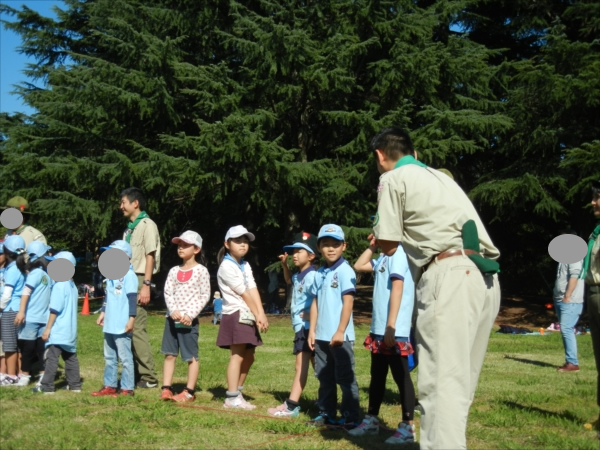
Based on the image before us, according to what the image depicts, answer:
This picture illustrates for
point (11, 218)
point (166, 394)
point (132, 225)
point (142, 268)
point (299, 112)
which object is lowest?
point (166, 394)

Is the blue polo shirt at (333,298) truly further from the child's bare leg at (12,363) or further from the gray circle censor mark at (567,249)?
the child's bare leg at (12,363)

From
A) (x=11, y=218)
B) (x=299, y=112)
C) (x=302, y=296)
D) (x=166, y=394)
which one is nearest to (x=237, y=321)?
(x=302, y=296)

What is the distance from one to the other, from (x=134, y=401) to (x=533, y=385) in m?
4.54

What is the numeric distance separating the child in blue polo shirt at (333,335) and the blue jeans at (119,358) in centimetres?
204

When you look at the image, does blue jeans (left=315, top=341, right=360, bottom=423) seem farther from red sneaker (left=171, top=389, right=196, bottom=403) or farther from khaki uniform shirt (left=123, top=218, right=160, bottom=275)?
khaki uniform shirt (left=123, top=218, right=160, bottom=275)

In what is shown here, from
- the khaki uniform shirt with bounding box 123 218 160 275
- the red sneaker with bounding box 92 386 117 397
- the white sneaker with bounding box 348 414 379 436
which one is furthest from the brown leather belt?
the khaki uniform shirt with bounding box 123 218 160 275

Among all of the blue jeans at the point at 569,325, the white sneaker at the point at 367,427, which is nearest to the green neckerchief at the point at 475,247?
the white sneaker at the point at 367,427

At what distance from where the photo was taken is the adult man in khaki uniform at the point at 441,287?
3764 millimetres

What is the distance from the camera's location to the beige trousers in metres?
3.73

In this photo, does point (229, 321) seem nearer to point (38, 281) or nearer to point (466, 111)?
point (38, 281)

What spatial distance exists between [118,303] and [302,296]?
190 cm

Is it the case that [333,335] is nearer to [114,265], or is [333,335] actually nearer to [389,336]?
[389,336]

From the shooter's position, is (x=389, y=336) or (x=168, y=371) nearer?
(x=389, y=336)

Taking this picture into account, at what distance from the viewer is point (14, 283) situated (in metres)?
7.81
